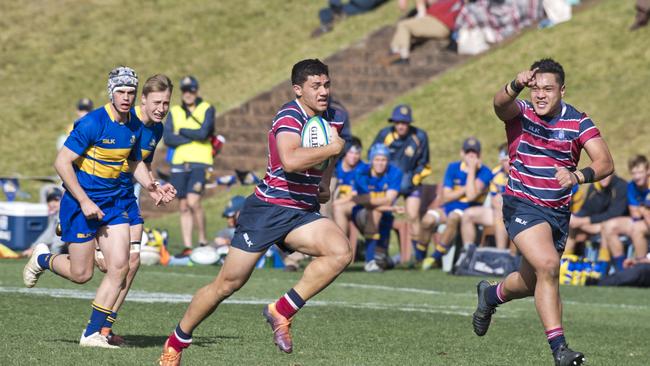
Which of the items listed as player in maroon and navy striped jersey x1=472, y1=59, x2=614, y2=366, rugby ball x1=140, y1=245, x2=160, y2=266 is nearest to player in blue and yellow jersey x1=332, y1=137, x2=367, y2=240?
rugby ball x1=140, y1=245, x2=160, y2=266

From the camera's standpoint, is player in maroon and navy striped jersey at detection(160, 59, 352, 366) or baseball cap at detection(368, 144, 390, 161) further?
baseball cap at detection(368, 144, 390, 161)

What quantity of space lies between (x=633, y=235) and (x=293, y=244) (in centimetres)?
863

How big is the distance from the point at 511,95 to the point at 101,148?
2796 mm

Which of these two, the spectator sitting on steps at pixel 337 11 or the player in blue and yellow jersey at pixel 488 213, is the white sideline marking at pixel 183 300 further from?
the spectator sitting on steps at pixel 337 11

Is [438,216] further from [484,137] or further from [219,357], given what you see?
[219,357]

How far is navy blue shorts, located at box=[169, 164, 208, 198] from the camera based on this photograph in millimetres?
17766

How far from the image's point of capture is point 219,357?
29.2 feet

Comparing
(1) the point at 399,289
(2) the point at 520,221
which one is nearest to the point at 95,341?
(2) the point at 520,221

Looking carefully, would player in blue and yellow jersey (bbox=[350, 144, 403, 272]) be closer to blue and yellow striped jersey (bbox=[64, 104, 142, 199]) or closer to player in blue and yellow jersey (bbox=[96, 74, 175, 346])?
player in blue and yellow jersey (bbox=[96, 74, 175, 346])

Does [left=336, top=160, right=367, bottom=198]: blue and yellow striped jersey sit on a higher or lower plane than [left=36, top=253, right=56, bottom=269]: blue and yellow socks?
lower

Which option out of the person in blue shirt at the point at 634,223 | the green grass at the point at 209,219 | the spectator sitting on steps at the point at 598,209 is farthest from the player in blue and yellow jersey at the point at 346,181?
the person in blue shirt at the point at 634,223

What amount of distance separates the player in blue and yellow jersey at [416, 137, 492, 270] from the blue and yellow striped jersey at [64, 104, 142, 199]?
28.3 ft

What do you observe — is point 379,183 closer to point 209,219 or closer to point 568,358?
point 209,219

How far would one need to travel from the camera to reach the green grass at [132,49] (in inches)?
1076
